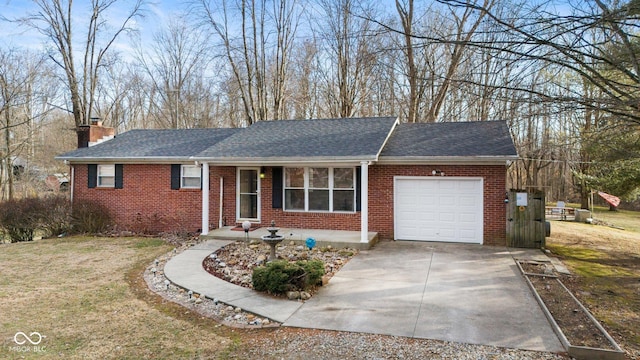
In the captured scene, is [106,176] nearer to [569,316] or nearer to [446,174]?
[446,174]

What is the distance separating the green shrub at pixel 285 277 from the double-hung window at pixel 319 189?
5137 millimetres

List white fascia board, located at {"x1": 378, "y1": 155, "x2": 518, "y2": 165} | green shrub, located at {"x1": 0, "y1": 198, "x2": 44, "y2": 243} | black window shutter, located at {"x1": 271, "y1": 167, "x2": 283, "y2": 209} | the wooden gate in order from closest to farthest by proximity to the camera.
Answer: white fascia board, located at {"x1": 378, "y1": 155, "x2": 518, "y2": 165}, the wooden gate, black window shutter, located at {"x1": 271, "y1": 167, "x2": 283, "y2": 209}, green shrub, located at {"x1": 0, "y1": 198, "x2": 44, "y2": 243}

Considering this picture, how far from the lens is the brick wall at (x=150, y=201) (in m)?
13.0

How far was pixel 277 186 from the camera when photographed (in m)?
12.2

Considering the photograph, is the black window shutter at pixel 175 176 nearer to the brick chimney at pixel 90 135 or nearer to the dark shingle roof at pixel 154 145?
the dark shingle roof at pixel 154 145

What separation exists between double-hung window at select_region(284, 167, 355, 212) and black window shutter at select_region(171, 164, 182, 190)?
3.81 m

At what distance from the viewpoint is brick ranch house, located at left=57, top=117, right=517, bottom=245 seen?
34.4 ft

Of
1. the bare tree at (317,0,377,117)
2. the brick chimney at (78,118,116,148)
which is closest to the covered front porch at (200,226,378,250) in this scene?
the brick chimney at (78,118,116,148)

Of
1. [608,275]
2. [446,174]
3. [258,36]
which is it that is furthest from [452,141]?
[258,36]

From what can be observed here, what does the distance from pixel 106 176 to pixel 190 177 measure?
341 cm

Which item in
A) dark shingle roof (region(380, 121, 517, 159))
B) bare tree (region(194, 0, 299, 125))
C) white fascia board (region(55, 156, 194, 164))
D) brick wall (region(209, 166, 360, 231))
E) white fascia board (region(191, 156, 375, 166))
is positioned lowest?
brick wall (region(209, 166, 360, 231))

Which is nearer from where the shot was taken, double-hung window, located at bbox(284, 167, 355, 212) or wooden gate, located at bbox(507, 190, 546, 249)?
wooden gate, located at bbox(507, 190, 546, 249)

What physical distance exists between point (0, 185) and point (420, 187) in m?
24.4

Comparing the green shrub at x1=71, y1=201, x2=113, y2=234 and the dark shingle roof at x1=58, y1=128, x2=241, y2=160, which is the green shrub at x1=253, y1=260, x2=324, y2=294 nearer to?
the dark shingle roof at x1=58, y1=128, x2=241, y2=160
